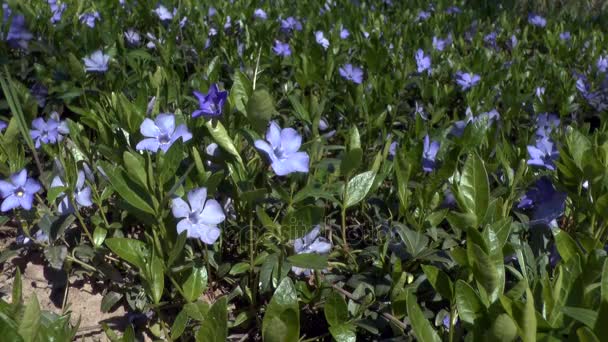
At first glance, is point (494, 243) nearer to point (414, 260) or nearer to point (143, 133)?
point (414, 260)

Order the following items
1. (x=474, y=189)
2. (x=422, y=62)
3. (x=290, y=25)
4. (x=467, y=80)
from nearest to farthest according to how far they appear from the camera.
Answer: (x=474, y=189) → (x=467, y=80) → (x=422, y=62) → (x=290, y=25)

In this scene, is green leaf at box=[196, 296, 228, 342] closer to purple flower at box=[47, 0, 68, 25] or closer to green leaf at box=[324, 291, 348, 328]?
green leaf at box=[324, 291, 348, 328]

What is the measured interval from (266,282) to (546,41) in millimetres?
2813

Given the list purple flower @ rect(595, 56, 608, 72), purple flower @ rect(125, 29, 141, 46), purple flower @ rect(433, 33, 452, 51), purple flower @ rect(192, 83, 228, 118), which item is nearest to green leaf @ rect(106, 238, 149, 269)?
purple flower @ rect(192, 83, 228, 118)

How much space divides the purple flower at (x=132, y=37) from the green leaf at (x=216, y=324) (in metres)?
2.18

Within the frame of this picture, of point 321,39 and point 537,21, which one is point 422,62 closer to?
point 321,39

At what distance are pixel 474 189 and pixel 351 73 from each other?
133cm

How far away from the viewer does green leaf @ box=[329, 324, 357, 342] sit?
5.56 ft

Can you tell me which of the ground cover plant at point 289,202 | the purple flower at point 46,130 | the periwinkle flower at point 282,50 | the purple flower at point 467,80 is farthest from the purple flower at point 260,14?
the purple flower at point 46,130

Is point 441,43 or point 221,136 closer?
point 221,136

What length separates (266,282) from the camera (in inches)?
70.4

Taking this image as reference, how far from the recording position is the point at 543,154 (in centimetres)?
214

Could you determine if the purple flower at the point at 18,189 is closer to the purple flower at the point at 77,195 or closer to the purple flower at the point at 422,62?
the purple flower at the point at 77,195

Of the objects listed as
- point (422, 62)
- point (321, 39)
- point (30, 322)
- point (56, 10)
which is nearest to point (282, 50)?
point (321, 39)
